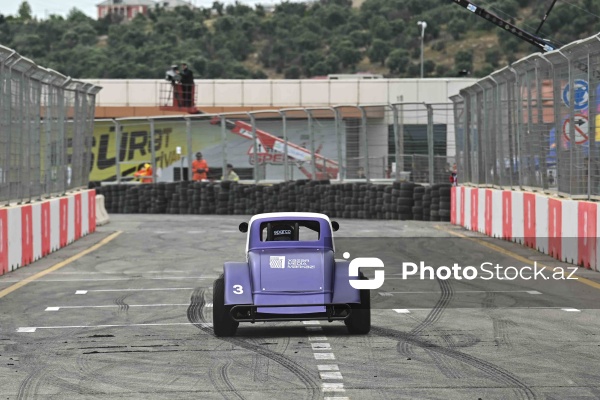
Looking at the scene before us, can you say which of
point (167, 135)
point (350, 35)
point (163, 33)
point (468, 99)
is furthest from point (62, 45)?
point (468, 99)

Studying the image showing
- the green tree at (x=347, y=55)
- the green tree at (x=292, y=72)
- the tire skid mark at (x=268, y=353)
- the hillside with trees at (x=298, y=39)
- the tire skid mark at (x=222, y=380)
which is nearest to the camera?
the tire skid mark at (x=222, y=380)

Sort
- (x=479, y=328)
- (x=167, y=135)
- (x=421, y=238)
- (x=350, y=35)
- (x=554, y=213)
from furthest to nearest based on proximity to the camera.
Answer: (x=350, y=35) → (x=167, y=135) → (x=421, y=238) → (x=554, y=213) → (x=479, y=328)

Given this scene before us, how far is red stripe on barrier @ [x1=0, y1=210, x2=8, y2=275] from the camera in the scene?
1867cm

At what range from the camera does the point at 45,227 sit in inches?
880

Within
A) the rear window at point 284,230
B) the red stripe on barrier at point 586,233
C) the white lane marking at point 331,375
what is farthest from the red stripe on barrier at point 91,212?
the white lane marking at point 331,375

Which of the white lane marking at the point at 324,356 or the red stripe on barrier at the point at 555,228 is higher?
the red stripe on barrier at the point at 555,228

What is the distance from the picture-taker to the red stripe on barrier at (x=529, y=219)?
22500 millimetres

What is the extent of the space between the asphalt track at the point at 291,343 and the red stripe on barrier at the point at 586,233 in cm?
68

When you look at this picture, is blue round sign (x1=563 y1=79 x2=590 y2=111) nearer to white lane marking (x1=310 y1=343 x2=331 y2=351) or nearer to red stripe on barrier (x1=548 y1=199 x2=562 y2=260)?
red stripe on barrier (x1=548 y1=199 x2=562 y2=260)

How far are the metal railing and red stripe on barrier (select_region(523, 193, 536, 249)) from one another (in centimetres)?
963

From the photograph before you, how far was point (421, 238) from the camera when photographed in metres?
25.3

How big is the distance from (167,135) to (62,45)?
11476 centimetres

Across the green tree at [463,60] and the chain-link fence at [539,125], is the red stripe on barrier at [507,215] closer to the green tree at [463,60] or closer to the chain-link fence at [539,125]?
the chain-link fence at [539,125]

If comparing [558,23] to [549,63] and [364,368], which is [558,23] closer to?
[549,63]
